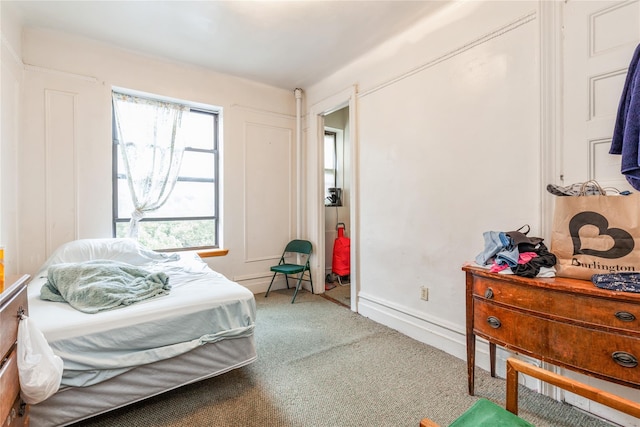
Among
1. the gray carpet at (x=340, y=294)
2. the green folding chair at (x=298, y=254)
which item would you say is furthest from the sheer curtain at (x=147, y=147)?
the gray carpet at (x=340, y=294)

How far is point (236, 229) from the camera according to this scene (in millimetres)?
3754

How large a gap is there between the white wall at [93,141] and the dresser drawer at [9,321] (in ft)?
6.14

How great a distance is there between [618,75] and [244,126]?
11.1ft

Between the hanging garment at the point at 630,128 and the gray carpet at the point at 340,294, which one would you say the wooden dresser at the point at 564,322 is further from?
the gray carpet at the point at 340,294

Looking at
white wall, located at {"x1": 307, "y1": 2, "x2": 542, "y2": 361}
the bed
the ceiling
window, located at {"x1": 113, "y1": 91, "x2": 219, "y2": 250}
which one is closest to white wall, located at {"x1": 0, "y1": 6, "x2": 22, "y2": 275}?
the ceiling

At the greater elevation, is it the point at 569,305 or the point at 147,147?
the point at 147,147

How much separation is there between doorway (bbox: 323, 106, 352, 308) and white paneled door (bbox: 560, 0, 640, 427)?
291cm

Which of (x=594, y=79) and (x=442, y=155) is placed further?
(x=442, y=155)

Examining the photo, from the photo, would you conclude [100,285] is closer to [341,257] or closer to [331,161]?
[341,257]

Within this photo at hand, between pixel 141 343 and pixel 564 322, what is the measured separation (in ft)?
6.95

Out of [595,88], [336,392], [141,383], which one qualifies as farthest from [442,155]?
[141,383]

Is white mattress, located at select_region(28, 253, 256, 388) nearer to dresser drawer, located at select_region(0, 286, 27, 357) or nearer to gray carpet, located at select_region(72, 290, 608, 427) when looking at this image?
dresser drawer, located at select_region(0, 286, 27, 357)

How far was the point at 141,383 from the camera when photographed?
159cm

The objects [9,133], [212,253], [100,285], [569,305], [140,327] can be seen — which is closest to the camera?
[569,305]
